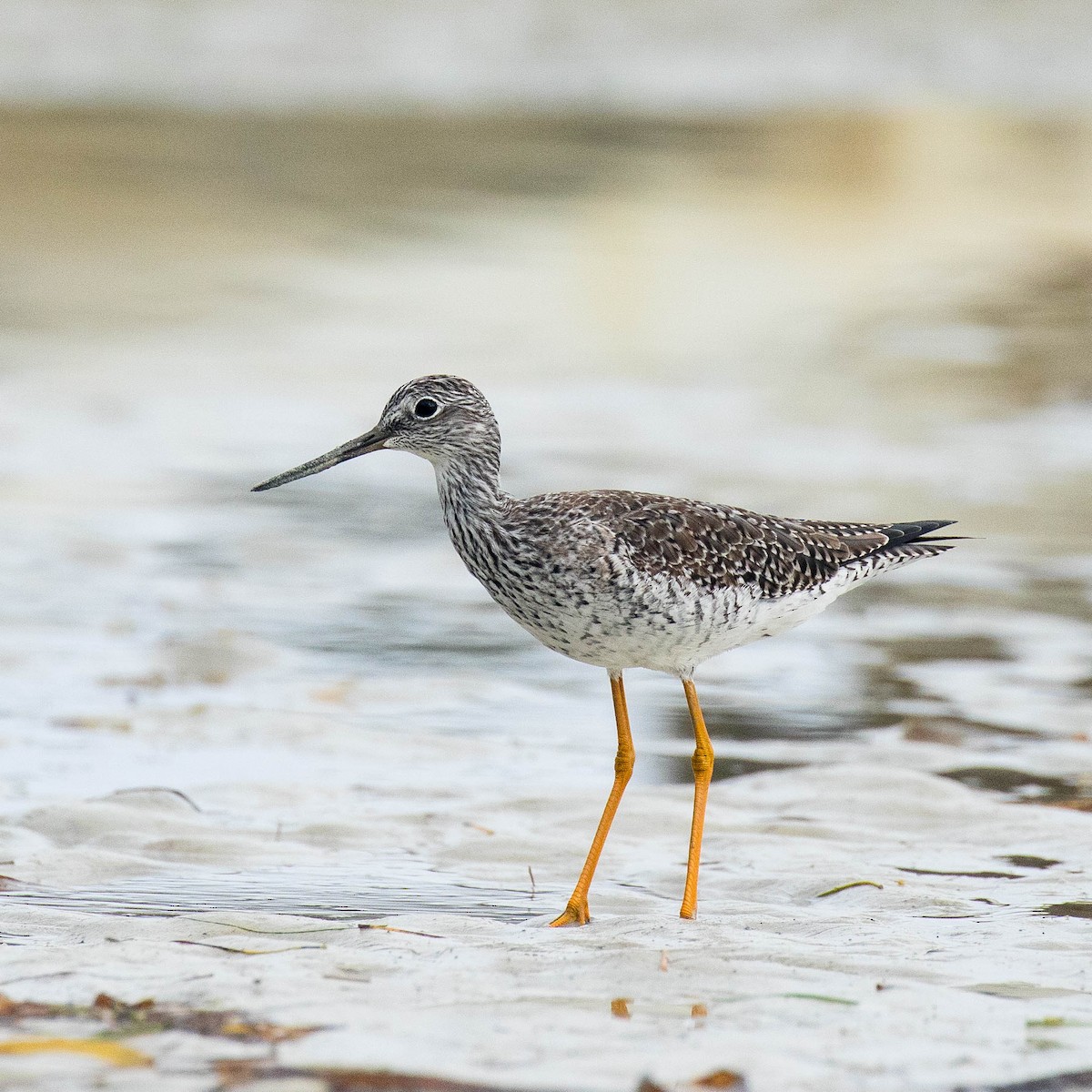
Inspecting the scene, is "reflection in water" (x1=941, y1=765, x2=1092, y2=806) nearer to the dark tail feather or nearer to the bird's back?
the dark tail feather

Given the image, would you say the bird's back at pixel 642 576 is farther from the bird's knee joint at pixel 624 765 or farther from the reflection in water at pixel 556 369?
the reflection in water at pixel 556 369

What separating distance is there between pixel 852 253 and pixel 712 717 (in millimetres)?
12118

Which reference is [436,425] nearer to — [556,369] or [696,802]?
[696,802]

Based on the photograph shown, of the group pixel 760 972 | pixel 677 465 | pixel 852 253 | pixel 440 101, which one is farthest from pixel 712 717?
pixel 440 101

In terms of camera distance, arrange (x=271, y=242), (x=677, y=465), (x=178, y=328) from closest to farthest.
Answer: (x=677, y=465)
(x=178, y=328)
(x=271, y=242)

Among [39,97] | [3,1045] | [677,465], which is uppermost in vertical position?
[39,97]

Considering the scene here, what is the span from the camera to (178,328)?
1605 centimetres

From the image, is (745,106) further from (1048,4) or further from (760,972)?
(760,972)

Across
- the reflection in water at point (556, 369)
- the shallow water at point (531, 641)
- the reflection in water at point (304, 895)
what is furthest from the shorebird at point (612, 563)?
the reflection in water at point (556, 369)

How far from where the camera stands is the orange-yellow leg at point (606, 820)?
5.79m

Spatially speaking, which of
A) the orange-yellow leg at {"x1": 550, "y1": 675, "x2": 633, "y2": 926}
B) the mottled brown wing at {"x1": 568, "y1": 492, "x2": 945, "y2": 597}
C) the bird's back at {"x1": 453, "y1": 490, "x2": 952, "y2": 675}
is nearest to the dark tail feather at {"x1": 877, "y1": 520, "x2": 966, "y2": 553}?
the mottled brown wing at {"x1": 568, "y1": 492, "x2": 945, "y2": 597}

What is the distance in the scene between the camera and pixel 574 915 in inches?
227

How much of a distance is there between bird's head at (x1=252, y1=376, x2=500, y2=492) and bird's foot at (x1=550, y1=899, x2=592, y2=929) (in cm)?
Result: 156

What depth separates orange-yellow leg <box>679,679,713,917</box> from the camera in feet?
19.5
